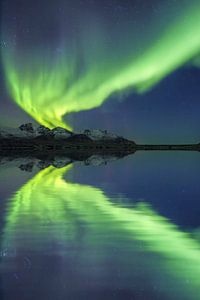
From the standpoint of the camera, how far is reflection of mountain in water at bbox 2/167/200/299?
45.2 ft

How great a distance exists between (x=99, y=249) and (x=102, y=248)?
194 millimetres

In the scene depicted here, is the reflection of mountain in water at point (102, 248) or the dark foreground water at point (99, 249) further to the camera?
the reflection of mountain in water at point (102, 248)

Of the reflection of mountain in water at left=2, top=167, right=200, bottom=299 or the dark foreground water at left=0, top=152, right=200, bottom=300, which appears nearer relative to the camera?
the dark foreground water at left=0, top=152, right=200, bottom=300

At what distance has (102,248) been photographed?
59.4 feet

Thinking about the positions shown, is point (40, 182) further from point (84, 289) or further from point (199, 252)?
point (84, 289)

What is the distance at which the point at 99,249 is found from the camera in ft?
58.9

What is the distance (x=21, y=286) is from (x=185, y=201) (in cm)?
2245

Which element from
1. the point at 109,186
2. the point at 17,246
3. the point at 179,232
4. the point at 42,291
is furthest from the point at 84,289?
the point at 109,186

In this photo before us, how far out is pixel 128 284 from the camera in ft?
44.2

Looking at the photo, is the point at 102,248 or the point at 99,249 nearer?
the point at 99,249

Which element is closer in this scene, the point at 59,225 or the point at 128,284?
the point at 128,284

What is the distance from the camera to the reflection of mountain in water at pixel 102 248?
1377 cm

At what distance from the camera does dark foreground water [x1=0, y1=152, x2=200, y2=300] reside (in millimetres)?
13094

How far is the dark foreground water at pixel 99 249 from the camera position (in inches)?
516
